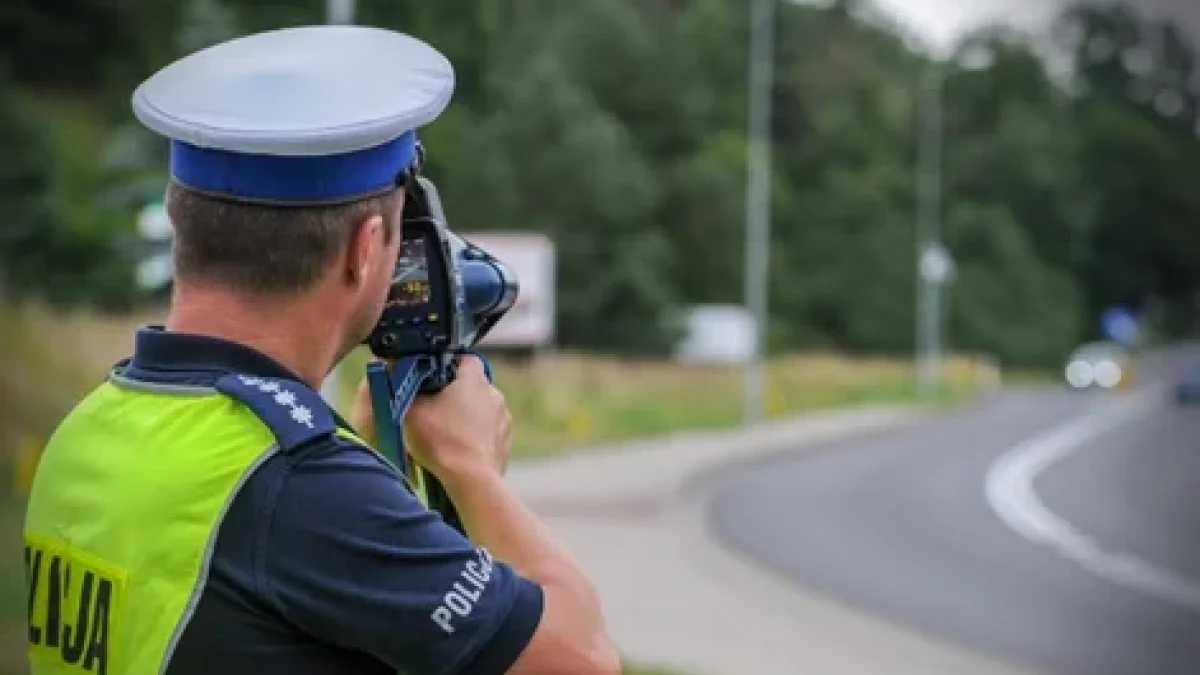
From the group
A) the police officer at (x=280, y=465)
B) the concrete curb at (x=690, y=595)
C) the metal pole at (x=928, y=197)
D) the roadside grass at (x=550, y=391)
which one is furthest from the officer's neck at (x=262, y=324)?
the metal pole at (x=928, y=197)

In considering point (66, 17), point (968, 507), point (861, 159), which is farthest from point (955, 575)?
point (861, 159)

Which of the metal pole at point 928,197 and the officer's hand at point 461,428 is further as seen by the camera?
the metal pole at point 928,197

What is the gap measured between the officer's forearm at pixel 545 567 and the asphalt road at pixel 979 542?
1006 cm

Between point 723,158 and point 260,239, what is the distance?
67.6 meters

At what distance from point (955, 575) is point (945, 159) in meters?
72.3

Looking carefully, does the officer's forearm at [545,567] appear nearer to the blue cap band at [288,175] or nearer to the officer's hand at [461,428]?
the officer's hand at [461,428]

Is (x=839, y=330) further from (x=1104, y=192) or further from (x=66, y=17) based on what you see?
(x=66, y=17)

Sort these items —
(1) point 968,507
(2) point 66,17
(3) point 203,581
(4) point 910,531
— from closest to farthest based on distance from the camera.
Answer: (3) point 203,581, (4) point 910,531, (1) point 968,507, (2) point 66,17

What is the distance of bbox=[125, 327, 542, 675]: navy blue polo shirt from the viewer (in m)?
1.86

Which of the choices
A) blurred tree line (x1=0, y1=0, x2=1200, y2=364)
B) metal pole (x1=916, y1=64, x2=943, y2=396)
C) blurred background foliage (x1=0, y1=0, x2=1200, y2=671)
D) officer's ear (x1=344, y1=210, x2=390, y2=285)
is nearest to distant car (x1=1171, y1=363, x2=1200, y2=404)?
blurred tree line (x1=0, y1=0, x2=1200, y2=364)

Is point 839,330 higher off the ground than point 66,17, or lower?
lower

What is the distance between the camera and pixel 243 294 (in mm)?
1977

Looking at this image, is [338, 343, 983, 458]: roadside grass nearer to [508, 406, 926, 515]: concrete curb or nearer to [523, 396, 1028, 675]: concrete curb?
[508, 406, 926, 515]: concrete curb

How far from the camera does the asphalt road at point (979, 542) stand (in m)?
13.1
